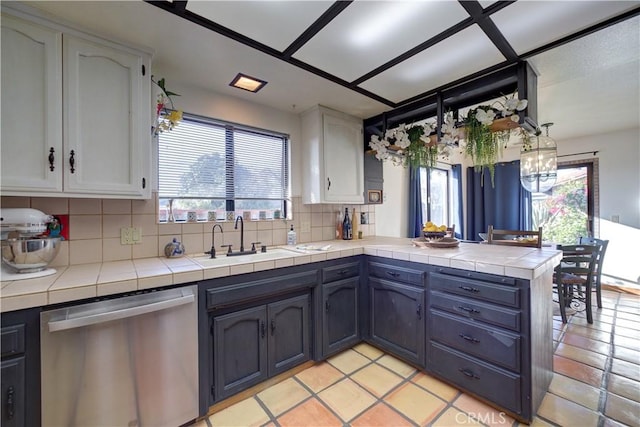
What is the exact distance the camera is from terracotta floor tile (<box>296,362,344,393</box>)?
1.89 meters

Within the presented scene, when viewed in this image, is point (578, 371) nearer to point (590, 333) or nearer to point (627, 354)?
point (627, 354)

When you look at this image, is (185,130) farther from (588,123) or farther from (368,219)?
(588,123)

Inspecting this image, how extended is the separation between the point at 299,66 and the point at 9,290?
77.4 inches

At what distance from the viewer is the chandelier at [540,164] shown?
2.72m

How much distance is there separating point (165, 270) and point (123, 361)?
18.0 inches

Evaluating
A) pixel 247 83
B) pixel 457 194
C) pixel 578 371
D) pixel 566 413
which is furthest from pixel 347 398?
pixel 457 194

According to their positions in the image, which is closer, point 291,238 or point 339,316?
point 339,316

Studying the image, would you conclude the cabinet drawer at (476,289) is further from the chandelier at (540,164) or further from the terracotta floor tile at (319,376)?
the chandelier at (540,164)

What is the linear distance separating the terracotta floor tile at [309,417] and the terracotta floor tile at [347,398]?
51 millimetres

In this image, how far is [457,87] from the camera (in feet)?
7.24

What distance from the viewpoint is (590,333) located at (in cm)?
262

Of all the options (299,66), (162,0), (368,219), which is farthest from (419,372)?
(162,0)

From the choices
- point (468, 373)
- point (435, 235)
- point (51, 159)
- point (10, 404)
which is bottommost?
point (468, 373)

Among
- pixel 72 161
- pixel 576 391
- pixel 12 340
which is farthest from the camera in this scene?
pixel 576 391
